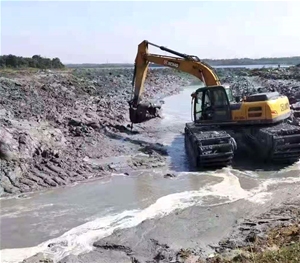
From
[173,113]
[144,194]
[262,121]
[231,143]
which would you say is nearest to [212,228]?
[144,194]

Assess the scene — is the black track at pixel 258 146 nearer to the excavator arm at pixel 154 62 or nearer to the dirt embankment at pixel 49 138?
the dirt embankment at pixel 49 138

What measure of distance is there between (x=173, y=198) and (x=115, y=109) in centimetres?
1362

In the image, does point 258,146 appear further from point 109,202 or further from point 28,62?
point 28,62

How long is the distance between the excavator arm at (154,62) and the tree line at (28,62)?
37.8 meters

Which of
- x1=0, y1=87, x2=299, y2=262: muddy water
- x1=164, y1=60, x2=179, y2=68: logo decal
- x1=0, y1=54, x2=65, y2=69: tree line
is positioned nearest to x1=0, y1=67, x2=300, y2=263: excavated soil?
x1=0, y1=87, x2=299, y2=262: muddy water

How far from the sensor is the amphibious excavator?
518 inches

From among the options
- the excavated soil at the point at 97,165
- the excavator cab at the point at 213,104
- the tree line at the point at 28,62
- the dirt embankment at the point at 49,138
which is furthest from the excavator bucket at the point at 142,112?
the tree line at the point at 28,62

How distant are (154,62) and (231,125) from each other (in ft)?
14.4

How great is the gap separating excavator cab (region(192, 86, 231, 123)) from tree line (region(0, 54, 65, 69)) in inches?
1620

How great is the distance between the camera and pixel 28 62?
2277 inches

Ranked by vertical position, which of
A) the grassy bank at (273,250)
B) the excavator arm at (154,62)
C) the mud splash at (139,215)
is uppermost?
the excavator arm at (154,62)

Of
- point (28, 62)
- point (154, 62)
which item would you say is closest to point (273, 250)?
point (154, 62)

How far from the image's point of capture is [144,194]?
11.5 meters

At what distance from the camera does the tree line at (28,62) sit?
54.4 metres
